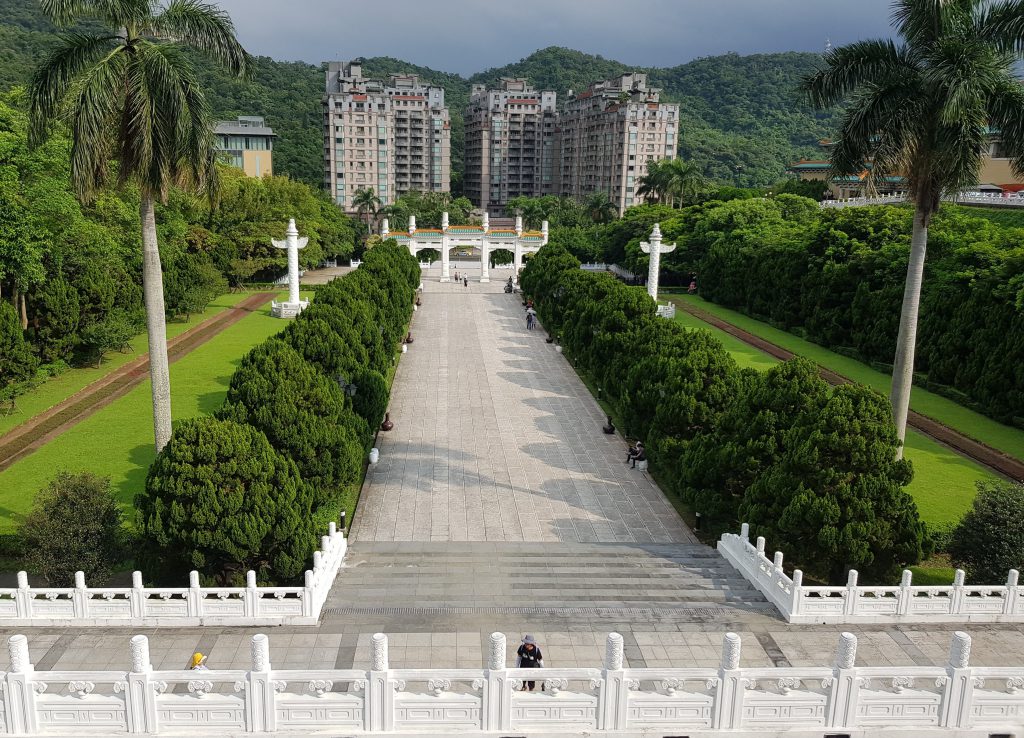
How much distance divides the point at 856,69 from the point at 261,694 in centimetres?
1711

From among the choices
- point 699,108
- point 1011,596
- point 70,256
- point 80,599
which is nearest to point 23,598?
point 80,599

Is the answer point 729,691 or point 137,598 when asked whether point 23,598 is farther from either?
point 729,691

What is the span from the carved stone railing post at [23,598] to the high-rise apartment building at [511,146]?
425 feet

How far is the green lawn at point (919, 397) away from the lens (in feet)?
95.9

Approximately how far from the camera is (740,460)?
1845cm

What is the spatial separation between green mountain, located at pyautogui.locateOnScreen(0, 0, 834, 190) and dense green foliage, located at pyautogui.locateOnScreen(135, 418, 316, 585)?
277 feet

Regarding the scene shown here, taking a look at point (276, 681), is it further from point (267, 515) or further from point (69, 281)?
point (69, 281)

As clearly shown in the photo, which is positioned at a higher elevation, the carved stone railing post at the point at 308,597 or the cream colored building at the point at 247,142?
the cream colored building at the point at 247,142

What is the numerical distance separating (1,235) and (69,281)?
28.6 feet

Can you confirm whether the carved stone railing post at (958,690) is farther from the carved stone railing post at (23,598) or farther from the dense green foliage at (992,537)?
the carved stone railing post at (23,598)

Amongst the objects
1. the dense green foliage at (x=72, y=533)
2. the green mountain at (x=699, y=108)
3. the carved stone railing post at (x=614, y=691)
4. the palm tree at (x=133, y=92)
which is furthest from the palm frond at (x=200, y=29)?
the green mountain at (x=699, y=108)

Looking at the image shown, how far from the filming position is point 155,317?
60.5 ft

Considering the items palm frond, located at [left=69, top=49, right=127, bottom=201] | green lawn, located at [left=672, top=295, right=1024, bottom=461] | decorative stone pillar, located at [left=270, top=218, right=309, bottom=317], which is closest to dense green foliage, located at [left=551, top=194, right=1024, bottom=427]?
green lawn, located at [left=672, top=295, right=1024, bottom=461]

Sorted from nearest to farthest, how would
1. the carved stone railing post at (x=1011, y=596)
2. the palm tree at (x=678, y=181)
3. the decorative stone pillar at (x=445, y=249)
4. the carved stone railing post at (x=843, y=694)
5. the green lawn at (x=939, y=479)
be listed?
the carved stone railing post at (x=843, y=694)
the carved stone railing post at (x=1011, y=596)
the green lawn at (x=939, y=479)
the decorative stone pillar at (x=445, y=249)
the palm tree at (x=678, y=181)
